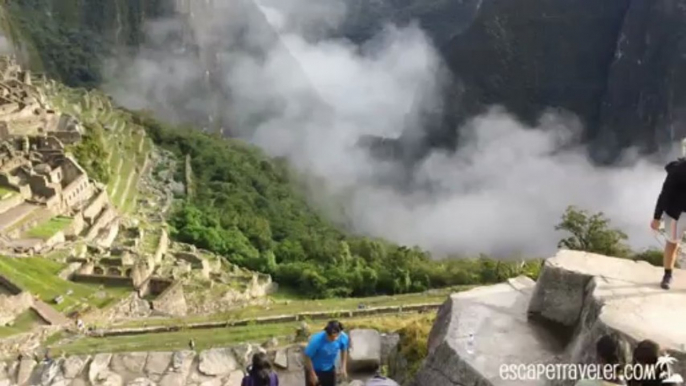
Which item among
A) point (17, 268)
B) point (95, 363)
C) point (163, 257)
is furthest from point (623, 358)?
point (163, 257)

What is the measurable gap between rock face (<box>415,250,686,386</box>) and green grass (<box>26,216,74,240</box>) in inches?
809

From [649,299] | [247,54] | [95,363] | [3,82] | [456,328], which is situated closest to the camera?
[649,299]

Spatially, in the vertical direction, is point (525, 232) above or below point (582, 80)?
below

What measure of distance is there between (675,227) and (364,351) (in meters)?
3.85

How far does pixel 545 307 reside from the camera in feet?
26.6

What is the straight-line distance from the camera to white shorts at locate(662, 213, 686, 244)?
26.1 ft

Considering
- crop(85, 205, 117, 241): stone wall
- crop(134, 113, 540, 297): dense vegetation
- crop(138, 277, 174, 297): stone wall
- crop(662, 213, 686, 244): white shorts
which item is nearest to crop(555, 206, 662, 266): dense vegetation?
crop(134, 113, 540, 297): dense vegetation

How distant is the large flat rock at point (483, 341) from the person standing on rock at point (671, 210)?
58.6 inches

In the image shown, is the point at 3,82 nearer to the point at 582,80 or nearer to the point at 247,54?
the point at 582,80

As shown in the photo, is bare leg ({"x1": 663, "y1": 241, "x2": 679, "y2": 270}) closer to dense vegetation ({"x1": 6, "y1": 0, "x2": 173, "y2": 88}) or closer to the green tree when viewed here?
the green tree

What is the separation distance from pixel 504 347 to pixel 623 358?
6.59ft

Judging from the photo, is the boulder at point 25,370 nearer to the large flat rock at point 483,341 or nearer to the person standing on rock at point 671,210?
the large flat rock at point 483,341

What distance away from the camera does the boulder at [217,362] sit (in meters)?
9.80

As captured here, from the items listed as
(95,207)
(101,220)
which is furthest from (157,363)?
(95,207)
